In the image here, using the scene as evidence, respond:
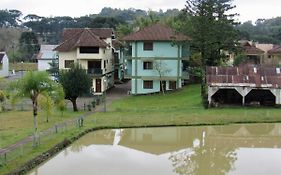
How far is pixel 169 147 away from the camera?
25.7 m

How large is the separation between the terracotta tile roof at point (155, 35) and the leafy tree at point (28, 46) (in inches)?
1956

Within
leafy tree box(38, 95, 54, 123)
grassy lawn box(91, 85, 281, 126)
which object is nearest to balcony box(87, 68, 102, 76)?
grassy lawn box(91, 85, 281, 126)

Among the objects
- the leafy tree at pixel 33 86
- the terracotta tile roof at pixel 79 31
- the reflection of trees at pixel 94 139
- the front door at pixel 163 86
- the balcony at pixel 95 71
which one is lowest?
the reflection of trees at pixel 94 139

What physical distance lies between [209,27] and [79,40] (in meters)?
14.3

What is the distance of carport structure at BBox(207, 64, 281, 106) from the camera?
123 feet

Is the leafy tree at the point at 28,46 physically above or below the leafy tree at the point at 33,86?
above

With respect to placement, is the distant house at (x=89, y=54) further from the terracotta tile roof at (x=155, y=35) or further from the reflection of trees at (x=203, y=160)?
the reflection of trees at (x=203, y=160)

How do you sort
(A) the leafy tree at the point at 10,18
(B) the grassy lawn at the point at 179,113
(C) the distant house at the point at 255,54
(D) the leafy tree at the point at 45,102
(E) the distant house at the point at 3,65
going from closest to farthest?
1. (D) the leafy tree at the point at 45,102
2. (B) the grassy lawn at the point at 179,113
3. (E) the distant house at the point at 3,65
4. (C) the distant house at the point at 255,54
5. (A) the leafy tree at the point at 10,18

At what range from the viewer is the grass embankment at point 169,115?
31438mm

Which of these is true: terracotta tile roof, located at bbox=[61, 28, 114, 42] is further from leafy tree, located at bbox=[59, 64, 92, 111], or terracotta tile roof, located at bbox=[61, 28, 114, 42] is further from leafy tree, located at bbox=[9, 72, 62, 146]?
leafy tree, located at bbox=[9, 72, 62, 146]

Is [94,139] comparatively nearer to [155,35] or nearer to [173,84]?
[173,84]

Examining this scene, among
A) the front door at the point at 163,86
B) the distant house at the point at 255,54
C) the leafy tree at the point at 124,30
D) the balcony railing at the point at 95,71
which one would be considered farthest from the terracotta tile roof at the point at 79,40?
the distant house at the point at 255,54

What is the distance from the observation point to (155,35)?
1854 inches

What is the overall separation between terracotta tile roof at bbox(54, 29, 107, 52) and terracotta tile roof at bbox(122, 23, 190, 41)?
3.66 metres
